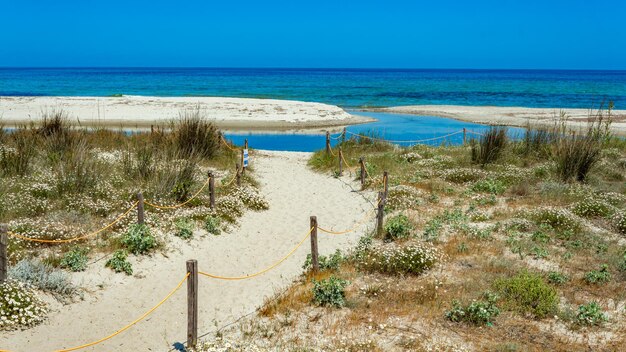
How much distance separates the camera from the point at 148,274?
936 centimetres

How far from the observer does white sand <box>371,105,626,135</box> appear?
3647 cm

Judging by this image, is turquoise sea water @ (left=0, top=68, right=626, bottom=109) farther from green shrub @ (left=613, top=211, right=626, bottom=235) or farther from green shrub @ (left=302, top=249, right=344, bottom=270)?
green shrub @ (left=302, top=249, right=344, bottom=270)

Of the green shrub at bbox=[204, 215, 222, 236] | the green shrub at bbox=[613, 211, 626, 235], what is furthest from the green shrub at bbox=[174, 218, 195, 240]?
the green shrub at bbox=[613, 211, 626, 235]

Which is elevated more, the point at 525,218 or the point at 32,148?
the point at 32,148

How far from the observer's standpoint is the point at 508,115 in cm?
4234

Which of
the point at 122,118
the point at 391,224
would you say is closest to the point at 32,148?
the point at 391,224

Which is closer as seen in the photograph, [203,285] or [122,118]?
[203,285]

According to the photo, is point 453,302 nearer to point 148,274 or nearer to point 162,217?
point 148,274

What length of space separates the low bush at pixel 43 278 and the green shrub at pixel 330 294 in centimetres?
370

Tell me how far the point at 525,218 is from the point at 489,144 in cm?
605

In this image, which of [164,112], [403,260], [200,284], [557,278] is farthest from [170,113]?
[557,278]

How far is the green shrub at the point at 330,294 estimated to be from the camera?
7.94 m

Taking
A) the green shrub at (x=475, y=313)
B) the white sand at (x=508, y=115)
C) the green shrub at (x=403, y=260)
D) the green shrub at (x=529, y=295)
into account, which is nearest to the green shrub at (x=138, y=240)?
the green shrub at (x=403, y=260)

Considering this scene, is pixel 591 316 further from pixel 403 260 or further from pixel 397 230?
pixel 397 230
